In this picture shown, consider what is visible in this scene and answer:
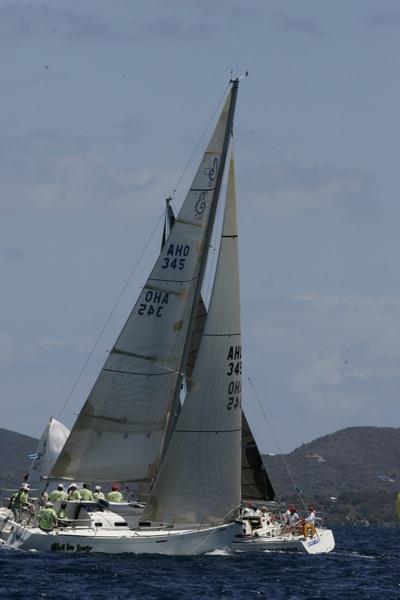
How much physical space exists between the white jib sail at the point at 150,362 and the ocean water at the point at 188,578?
4.58 metres

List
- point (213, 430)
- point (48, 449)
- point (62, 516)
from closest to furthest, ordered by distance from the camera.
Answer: point (213, 430) < point (62, 516) < point (48, 449)

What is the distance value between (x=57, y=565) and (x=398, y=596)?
10408mm

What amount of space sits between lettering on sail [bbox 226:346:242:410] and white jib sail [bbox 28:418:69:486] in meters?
24.9

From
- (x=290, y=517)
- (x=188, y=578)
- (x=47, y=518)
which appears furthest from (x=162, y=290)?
(x=290, y=517)

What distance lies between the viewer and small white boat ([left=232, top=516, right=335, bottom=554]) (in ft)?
211

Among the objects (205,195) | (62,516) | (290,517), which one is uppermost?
(205,195)

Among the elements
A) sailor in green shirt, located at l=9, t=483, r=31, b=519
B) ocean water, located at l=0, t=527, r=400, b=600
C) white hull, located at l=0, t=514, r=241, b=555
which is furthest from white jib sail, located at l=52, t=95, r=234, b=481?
ocean water, located at l=0, t=527, r=400, b=600

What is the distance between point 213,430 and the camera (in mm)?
56750

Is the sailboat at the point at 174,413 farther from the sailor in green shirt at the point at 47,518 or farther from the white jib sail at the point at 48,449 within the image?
the white jib sail at the point at 48,449

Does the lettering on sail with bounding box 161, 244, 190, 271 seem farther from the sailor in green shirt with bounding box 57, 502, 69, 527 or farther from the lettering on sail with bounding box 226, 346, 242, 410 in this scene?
the sailor in green shirt with bounding box 57, 502, 69, 527

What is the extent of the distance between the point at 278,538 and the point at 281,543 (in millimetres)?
465

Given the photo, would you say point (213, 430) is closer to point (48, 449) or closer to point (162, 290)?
point (162, 290)

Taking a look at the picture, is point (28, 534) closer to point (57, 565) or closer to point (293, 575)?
point (57, 565)

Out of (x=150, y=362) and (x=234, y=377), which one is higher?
(x=150, y=362)
